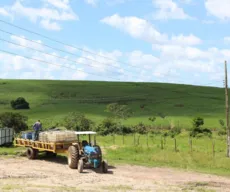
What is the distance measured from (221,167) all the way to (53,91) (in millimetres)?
97988

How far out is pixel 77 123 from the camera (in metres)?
67.7

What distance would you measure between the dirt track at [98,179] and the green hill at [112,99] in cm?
5009

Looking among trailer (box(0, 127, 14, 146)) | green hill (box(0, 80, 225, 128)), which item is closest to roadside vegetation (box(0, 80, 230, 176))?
green hill (box(0, 80, 225, 128))

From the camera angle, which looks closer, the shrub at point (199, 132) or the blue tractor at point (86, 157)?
the blue tractor at point (86, 157)

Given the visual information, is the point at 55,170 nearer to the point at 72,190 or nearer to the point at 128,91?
the point at 72,190

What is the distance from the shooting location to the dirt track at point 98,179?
19.4 meters

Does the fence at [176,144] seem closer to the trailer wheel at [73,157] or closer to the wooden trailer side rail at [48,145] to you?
the wooden trailer side rail at [48,145]

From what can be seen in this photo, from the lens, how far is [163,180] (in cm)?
2248

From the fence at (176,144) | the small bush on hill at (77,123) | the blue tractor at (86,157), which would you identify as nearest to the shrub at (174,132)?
the fence at (176,144)

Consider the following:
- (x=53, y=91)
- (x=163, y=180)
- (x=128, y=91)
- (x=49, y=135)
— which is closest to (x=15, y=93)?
(x=53, y=91)

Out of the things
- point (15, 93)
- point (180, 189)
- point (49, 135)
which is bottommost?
point (180, 189)

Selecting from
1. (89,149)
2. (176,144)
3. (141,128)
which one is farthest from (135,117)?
(89,149)

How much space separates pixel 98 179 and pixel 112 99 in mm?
84726

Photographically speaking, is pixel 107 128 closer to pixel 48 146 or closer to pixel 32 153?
pixel 32 153
